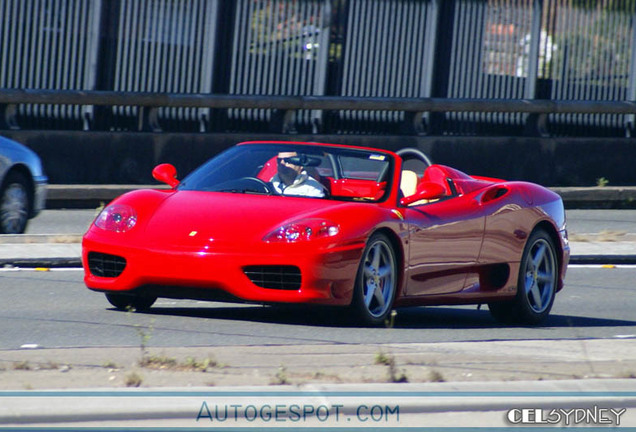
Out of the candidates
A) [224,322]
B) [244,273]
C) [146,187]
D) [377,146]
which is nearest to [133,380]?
[244,273]

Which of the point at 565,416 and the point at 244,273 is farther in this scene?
the point at 244,273

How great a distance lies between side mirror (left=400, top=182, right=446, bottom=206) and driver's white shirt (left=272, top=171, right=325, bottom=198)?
22.2 inches

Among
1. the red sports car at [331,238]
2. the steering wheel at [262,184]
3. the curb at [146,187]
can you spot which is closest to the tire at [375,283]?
the red sports car at [331,238]

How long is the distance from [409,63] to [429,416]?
1668 centimetres

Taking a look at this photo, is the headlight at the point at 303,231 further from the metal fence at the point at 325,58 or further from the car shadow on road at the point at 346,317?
the metal fence at the point at 325,58

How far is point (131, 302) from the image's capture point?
9.10m

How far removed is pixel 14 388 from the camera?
5840mm

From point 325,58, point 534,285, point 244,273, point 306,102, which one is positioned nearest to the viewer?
point 244,273

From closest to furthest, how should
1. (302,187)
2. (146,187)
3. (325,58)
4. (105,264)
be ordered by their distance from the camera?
(105,264) → (302,187) → (146,187) → (325,58)

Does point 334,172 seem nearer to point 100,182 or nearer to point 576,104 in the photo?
point 100,182

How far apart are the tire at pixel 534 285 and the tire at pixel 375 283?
136cm

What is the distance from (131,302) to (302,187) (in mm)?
1386

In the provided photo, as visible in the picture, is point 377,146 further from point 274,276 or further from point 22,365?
point 22,365

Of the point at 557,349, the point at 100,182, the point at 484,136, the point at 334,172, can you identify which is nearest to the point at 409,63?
the point at 484,136
